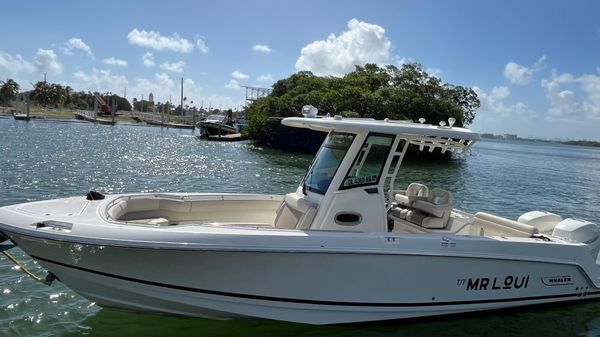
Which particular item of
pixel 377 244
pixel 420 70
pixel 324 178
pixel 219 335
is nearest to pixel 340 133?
pixel 324 178

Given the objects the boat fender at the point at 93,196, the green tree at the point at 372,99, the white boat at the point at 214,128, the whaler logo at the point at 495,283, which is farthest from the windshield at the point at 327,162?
the white boat at the point at 214,128

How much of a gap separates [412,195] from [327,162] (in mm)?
2067

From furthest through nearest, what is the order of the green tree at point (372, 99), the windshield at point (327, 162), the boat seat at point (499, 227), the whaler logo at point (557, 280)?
the green tree at point (372, 99) → the boat seat at point (499, 227) → the whaler logo at point (557, 280) → the windshield at point (327, 162)

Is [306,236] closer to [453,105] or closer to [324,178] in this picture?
[324,178]

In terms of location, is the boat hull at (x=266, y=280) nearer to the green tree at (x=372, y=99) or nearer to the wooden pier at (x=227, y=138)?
the green tree at (x=372, y=99)

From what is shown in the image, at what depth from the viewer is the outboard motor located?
6.51m

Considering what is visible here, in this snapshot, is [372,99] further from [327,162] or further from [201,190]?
[327,162]

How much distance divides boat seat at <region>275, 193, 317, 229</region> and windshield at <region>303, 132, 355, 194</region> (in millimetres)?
231

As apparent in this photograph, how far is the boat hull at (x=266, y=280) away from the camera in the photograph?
196 inches

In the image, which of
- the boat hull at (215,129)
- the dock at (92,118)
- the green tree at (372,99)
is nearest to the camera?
the green tree at (372,99)

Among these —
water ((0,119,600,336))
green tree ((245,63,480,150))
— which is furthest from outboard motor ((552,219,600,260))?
green tree ((245,63,480,150))

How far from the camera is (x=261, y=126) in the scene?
47.4 m

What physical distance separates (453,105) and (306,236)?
4149 cm

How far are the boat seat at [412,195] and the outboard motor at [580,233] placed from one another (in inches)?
75.8
